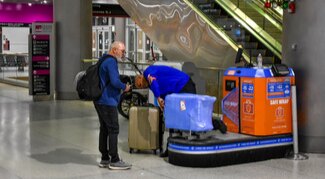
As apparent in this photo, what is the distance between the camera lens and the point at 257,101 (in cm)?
776

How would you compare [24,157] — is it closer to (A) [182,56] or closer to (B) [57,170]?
(B) [57,170]

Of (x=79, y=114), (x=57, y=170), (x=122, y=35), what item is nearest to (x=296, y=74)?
(x=57, y=170)

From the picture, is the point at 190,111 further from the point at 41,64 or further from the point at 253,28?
the point at 41,64

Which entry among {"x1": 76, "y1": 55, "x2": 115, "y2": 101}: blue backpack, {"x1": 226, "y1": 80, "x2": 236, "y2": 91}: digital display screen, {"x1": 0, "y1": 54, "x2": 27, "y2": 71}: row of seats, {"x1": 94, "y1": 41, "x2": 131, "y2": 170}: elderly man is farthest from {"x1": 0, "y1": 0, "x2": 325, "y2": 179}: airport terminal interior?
{"x1": 0, "y1": 54, "x2": 27, "y2": 71}: row of seats

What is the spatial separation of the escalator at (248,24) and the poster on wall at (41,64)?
4.10 meters

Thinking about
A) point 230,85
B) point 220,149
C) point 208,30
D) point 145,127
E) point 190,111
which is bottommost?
point 220,149

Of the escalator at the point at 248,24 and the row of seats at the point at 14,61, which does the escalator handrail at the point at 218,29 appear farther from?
the row of seats at the point at 14,61

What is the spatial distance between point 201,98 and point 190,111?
0.71 feet

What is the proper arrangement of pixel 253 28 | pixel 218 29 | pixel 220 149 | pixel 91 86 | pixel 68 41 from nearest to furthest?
pixel 91 86
pixel 220 149
pixel 218 29
pixel 253 28
pixel 68 41

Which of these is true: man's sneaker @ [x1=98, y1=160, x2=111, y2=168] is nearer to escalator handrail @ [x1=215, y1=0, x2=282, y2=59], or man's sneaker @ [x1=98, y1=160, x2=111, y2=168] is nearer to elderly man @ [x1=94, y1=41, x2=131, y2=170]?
elderly man @ [x1=94, y1=41, x2=131, y2=170]

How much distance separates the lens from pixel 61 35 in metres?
15.6

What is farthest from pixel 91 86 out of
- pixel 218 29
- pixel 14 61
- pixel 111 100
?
pixel 14 61

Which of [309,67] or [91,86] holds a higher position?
[309,67]

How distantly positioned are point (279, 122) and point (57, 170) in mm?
3161
